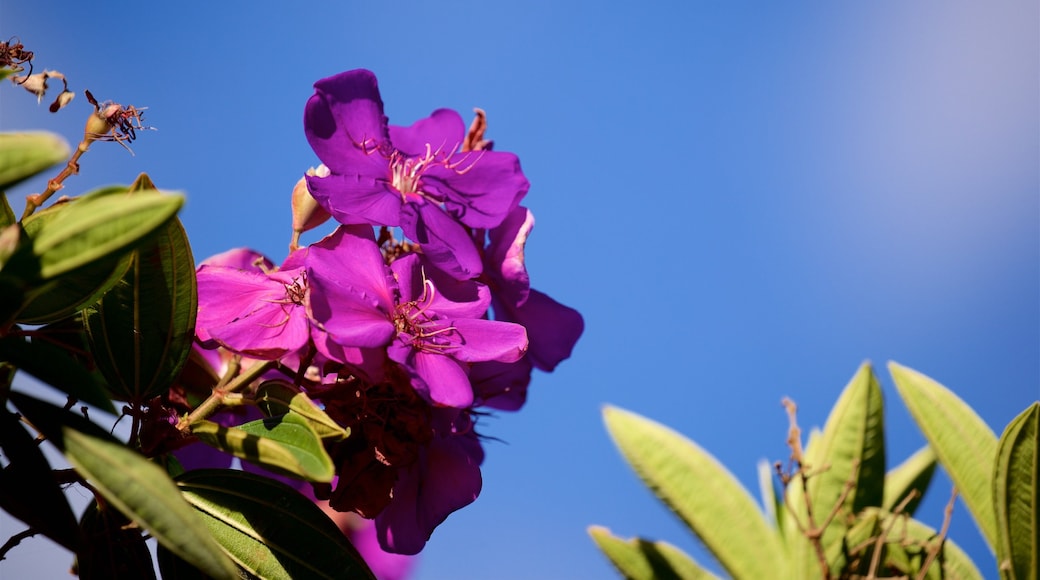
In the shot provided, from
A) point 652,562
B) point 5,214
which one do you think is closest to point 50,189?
point 5,214

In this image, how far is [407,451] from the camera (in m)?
0.75

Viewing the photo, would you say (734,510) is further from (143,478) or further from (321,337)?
(143,478)

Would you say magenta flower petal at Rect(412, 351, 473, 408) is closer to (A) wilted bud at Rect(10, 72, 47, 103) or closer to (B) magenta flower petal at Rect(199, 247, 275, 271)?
(B) magenta flower petal at Rect(199, 247, 275, 271)

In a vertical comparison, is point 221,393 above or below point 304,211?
below

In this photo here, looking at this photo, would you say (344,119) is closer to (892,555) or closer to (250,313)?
(250,313)

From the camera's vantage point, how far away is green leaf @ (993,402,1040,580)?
0.96 metres

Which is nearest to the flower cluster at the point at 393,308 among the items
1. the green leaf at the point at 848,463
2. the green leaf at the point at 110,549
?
the green leaf at the point at 110,549

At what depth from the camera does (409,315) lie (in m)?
0.77

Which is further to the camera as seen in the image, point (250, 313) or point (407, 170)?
point (407, 170)

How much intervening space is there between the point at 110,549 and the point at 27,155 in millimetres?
353

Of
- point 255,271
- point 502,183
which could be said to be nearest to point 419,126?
point 502,183

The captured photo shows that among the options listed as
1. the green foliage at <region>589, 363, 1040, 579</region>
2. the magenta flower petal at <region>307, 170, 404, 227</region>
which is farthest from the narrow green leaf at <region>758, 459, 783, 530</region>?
the magenta flower petal at <region>307, 170, 404, 227</region>

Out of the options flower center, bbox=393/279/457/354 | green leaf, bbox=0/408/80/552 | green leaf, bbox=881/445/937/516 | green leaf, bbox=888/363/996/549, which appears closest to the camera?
green leaf, bbox=0/408/80/552

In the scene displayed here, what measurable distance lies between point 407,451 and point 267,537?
0.44 feet
